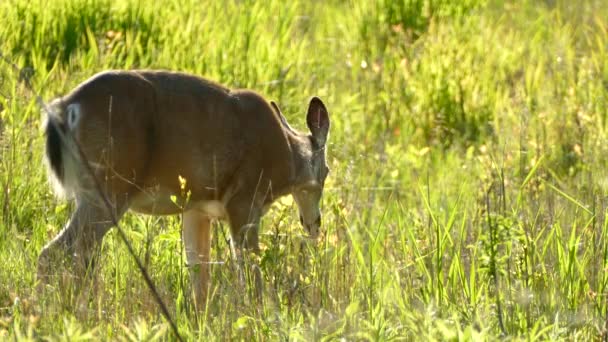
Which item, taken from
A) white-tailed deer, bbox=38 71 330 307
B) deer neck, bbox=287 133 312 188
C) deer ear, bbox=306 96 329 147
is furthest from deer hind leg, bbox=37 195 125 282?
deer ear, bbox=306 96 329 147

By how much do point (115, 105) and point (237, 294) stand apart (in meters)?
1.33

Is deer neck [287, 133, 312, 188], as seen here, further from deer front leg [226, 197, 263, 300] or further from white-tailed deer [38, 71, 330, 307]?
deer front leg [226, 197, 263, 300]

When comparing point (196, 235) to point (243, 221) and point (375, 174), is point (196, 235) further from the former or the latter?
point (375, 174)

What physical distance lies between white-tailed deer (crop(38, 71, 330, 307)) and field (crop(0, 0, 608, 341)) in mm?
151

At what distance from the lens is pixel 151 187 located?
658 cm

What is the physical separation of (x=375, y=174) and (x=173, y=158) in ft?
7.58

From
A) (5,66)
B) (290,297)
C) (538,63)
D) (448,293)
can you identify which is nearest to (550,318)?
(448,293)

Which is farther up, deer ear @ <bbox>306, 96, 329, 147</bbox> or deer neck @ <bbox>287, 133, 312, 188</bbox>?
deer ear @ <bbox>306, 96, 329, 147</bbox>

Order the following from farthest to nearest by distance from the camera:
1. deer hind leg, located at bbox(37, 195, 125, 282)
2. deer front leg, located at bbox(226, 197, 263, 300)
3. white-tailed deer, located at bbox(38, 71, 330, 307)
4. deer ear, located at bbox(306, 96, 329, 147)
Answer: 1. deer ear, located at bbox(306, 96, 329, 147)
2. deer front leg, located at bbox(226, 197, 263, 300)
3. white-tailed deer, located at bbox(38, 71, 330, 307)
4. deer hind leg, located at bbox(37, 195, 125, 282)

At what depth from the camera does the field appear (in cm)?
544

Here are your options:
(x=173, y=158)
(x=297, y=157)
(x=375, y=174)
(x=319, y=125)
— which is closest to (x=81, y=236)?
(x=173, y=158)

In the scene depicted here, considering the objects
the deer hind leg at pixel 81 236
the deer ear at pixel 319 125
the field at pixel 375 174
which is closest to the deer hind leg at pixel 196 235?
the field at pixel 375 174

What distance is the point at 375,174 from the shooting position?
866 cm

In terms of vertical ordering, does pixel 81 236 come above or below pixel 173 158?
below
